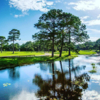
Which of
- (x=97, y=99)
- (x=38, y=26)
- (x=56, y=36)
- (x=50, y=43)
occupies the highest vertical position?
(x=38, y=26)

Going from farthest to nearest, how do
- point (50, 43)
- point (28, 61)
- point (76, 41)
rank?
point (76, 41)
point (50, 43)
point (28, 61)

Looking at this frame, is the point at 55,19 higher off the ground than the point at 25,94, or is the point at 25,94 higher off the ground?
the point at 55,19

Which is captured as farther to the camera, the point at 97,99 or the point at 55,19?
the point at 55,19

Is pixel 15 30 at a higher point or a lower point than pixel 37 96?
higher

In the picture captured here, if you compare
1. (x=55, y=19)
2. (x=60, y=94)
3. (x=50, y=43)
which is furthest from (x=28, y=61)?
(x=60, y=94)

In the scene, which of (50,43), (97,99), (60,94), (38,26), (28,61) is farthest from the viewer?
(50,43)

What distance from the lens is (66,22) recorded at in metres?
36.5

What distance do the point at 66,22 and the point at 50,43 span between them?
10089mm

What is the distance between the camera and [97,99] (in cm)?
719

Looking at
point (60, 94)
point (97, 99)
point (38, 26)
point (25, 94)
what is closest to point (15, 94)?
point (25, 94)

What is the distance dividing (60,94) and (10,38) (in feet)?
204

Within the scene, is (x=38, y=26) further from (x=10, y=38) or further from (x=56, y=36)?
(x=10, y=38)

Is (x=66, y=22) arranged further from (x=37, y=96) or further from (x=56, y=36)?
(x=37, y=96)

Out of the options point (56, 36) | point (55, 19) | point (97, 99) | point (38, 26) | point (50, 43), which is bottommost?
point (97, 99)
